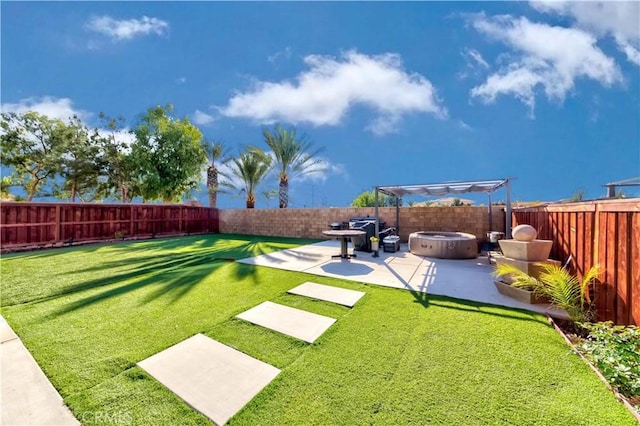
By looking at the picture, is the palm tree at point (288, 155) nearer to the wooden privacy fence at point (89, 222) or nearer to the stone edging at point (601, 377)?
the wooden privacy fence at point (89, 222)

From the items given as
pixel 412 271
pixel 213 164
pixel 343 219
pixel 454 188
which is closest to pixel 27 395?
pixel 412 271

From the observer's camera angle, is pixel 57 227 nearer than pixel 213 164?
Yes

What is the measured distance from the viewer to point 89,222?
10766 millimetres

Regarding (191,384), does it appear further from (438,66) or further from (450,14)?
(438,66)

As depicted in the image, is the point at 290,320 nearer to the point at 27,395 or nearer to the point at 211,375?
the point at 211,375

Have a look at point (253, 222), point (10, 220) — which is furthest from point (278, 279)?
point (10, 220)

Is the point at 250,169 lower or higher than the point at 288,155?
lower

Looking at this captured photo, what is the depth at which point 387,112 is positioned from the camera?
17.9m

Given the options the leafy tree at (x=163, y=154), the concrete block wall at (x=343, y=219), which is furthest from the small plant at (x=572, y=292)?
the leafy tree at (x=163, y=154)

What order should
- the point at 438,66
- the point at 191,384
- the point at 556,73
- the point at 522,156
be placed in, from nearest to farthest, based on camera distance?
the point at 191,384, the point at 556,73, the point at 438,66, the point at 522,156

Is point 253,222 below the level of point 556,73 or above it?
below

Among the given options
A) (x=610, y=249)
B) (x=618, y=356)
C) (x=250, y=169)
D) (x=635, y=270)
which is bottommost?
(x=618, y=356)

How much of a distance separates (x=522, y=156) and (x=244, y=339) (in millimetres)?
27733

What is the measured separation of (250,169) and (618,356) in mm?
15008
